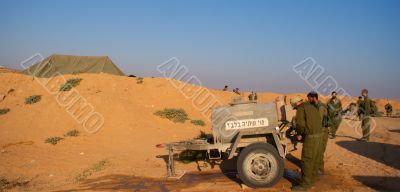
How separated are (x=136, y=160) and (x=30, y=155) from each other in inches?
132

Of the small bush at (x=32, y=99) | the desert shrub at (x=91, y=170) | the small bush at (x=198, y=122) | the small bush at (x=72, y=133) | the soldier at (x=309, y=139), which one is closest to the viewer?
the soldier at (x=309, y=139)

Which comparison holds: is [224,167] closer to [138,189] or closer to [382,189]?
[138,189]

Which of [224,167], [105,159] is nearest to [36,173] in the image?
[105,159]

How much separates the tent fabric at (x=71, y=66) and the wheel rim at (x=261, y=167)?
19447mm

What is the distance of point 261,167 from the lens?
693 cm

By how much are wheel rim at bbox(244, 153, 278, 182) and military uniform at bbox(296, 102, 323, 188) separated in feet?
1.82

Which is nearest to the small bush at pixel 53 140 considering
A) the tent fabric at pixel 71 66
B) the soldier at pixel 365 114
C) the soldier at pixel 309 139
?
the soldier at pixel 309 139

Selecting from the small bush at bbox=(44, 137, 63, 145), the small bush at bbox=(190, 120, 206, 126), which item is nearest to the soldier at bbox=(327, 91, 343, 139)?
the small bush at bbox=(190, 120, 206, 126)

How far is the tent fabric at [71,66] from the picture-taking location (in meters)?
23.5

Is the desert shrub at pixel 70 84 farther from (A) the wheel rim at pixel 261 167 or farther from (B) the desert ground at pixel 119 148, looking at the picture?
(A) the wheel rim at pixel 261 167

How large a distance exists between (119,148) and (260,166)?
698cm

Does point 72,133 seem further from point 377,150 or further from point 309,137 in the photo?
point 377,150

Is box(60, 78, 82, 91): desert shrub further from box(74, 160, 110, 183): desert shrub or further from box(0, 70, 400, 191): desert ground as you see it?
box(74, 160, 110, 183): desert shrub

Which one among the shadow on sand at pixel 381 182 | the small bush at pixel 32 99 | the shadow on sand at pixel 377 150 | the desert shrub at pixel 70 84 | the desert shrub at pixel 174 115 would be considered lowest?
the shadow on sand at pixel 381 182
